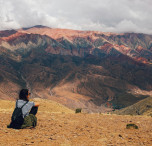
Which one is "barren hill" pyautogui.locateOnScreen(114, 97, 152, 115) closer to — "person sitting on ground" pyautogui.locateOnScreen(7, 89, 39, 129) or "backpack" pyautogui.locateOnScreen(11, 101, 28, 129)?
"person sitting on ground" pyautogui.locateOnScreen(7, 89, 39, 129)

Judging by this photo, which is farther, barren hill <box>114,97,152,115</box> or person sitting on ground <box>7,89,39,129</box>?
barren hill <box>114,97,152,115</box>

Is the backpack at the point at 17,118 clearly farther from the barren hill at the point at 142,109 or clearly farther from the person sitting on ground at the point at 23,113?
the barren hill at the point at 142,109

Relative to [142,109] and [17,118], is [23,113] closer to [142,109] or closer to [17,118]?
[17,118]

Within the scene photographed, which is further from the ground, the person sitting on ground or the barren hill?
the person sitting on ground

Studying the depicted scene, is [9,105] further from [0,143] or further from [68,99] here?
[68,99]

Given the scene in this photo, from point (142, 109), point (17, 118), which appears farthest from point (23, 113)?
point (142, 109)

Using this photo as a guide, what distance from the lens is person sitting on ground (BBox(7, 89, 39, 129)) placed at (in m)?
10.1

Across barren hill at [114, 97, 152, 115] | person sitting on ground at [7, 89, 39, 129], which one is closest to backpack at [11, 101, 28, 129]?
person sitting on ground at [7, 89, 39, 129]

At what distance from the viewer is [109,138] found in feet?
30.3

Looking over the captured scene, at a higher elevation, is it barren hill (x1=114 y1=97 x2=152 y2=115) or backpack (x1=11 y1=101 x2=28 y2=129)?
backpack (x1=11 y1=101 x2=28 y2=129)

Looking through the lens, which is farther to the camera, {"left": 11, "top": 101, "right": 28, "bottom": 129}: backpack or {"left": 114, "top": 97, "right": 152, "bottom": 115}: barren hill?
{"left": 114, "top": 97, "right": 152, "bottom": 115}: barren hill

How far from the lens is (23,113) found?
10.1 m

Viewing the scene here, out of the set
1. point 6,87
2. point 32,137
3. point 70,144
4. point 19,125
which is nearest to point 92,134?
point 70,144

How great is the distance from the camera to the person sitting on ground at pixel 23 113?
10.1 m
